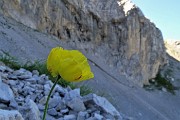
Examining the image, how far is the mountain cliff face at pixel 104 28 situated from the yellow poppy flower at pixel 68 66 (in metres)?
24.8

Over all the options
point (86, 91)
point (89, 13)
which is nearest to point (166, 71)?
point (89, 13)

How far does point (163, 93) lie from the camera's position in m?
41.7

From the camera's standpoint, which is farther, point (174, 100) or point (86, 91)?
point (174, 100)

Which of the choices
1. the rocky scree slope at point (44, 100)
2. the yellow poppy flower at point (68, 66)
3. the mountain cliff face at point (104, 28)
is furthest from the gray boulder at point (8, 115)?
the mountain cliff face at point (104, 28)

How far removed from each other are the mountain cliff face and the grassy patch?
737 mm

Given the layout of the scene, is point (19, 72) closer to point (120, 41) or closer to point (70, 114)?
point (70, 114)

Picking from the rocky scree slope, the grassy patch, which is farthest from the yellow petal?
the grassy patch

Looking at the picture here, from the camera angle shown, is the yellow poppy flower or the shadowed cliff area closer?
the yellow poppy flower

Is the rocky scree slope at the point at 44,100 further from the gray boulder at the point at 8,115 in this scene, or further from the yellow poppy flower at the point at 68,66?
the yellow poppy flower at the point at 68,66

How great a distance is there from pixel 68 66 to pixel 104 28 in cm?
3719

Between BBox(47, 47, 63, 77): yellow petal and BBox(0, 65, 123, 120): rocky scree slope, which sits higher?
BBox(47, 47, 63, 77): yellow petal

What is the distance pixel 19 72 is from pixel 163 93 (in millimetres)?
36387

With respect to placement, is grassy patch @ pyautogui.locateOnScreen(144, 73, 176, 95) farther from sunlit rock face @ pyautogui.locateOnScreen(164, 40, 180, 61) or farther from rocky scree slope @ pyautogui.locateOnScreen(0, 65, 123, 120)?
rocky scree slope @ pyautogui.locateOnScreen(0, 65, 123, 120)

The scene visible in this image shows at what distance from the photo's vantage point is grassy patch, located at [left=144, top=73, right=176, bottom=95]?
43.7 metres
